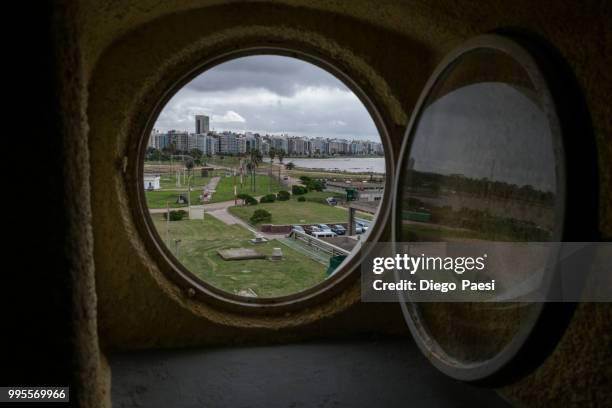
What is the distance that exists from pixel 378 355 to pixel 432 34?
1494mm

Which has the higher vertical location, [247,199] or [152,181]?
[152,181]

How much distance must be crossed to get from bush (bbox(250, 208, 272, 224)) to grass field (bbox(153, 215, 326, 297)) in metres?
0.13

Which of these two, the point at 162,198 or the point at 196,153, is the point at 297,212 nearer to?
the point at 196,153

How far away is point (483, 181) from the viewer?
1569mm

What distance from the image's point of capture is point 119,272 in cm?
214

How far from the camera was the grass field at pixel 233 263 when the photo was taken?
8.00 ft

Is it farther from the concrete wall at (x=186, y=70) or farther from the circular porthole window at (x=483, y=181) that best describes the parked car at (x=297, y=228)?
the circular porthole window at (x=483, y=181)

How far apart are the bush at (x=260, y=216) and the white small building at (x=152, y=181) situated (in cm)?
91

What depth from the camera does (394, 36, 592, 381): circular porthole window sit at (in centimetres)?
120

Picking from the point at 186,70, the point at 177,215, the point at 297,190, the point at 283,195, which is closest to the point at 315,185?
the point at 297,190

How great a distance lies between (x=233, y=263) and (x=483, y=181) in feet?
6.21

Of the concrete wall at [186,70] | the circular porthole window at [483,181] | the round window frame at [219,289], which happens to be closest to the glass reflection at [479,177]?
the circular porthole window at [483,181]

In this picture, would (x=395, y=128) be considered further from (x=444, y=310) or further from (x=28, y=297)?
(x=28, y=297)

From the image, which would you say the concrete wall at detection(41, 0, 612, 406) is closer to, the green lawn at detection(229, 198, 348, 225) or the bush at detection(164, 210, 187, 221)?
the bush at detection(164, 210, 187, 221)
